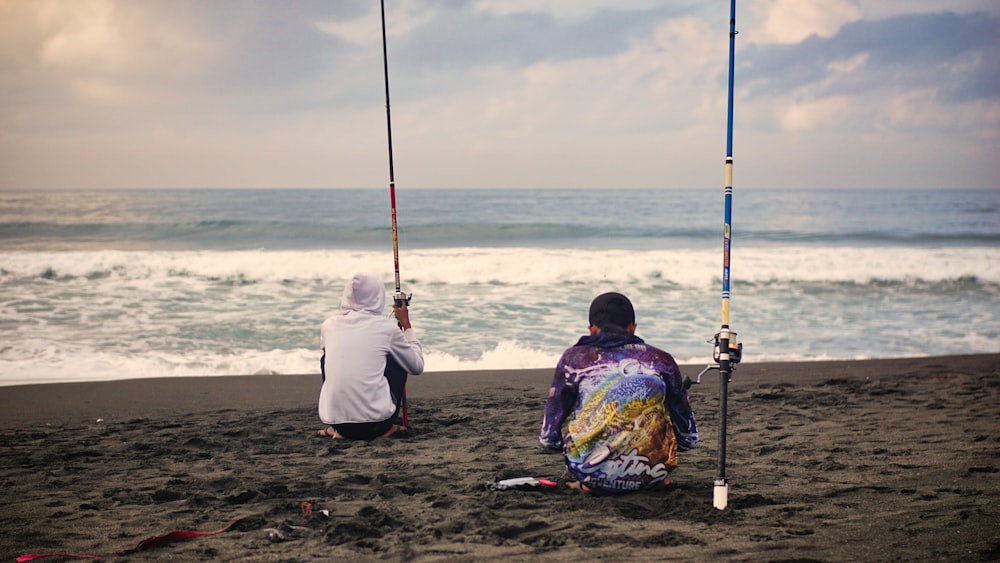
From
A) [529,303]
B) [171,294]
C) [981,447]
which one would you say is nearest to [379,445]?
[981,447]

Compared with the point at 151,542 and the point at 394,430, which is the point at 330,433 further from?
the point at 151,542

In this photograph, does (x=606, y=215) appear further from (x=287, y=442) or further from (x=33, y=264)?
(x=287, y=442)

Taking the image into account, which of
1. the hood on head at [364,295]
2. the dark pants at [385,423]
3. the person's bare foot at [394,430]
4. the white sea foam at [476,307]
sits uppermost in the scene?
the hood on head at [364,295]

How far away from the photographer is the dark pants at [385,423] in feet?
16.9

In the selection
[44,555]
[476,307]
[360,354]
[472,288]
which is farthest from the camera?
[472,288]

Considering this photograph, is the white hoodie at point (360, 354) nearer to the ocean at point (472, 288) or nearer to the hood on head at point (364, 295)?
the hood on head at point (364, 295)

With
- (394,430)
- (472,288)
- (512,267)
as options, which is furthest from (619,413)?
(512,267)

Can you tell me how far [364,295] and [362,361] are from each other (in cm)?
43

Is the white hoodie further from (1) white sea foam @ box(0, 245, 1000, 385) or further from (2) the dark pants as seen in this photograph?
(1) white sea foam @ box(0, 245, 1000, 385)

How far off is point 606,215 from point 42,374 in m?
27.5

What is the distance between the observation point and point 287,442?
17.3 ft

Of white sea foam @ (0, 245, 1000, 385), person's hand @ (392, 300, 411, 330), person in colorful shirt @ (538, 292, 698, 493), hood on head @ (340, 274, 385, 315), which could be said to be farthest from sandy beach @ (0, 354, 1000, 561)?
white sea foam @ (0, 245, 1000, 385)

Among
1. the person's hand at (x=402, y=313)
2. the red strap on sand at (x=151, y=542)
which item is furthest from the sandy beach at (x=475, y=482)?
the person's hand at (x=402, y=313)

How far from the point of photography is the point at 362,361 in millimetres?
5000
